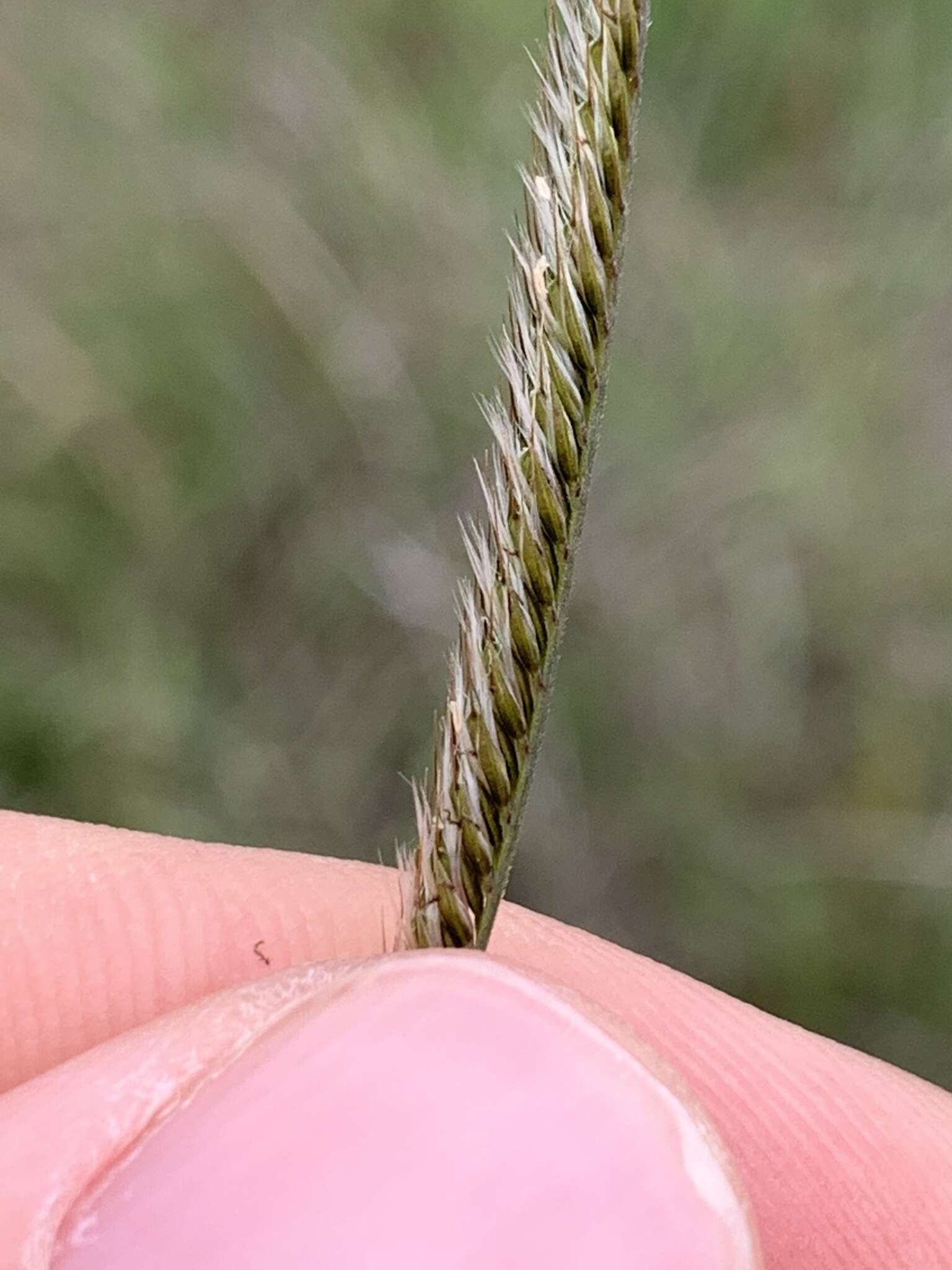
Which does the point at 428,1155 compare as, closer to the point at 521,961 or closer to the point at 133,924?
the point at 521,961

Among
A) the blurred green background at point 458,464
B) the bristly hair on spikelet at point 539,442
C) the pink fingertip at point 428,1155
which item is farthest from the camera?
the blurred green background at point 458,464

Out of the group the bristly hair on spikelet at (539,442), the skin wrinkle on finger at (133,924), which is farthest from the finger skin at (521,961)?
the bristly hair on spikelet at (539,442)

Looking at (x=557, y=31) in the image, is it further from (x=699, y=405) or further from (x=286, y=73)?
(x=286, y=73)

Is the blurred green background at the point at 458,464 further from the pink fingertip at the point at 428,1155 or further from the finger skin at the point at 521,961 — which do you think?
the pink fingertip at the point at 428,1155

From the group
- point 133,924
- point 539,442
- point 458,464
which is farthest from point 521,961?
point 458,464

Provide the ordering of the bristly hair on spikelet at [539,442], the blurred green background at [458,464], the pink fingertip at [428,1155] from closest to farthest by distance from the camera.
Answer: the bristly hair on spikelet at [539,442]
the pink fingertip at [428,1155]
the blurred green background at [458,464]

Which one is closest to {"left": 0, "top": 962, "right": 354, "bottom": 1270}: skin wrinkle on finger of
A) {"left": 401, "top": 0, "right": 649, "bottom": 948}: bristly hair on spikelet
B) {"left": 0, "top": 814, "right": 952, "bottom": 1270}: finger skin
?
{"left": 401, "top": 0, "right": 649, "bottom": 948}: bristly hair on spikelet

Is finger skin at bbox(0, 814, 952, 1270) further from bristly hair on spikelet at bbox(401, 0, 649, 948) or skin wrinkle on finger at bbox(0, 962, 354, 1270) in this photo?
bristly hair on spikelet at bbox(401, 0, 649, 948)
